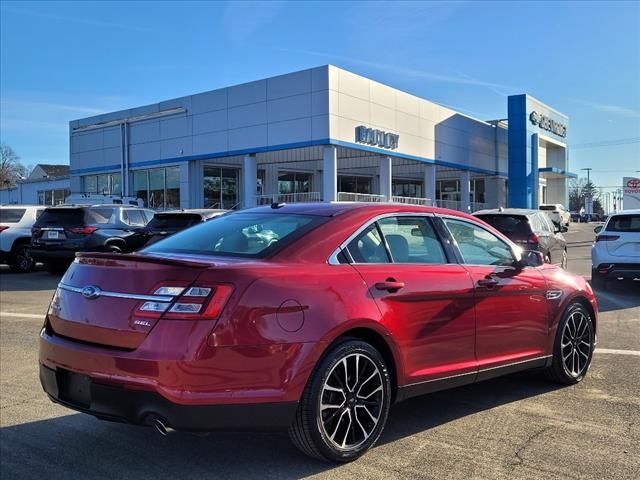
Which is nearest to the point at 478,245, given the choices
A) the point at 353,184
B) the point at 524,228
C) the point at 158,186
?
the point at 524,228

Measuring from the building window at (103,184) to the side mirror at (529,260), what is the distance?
106ft

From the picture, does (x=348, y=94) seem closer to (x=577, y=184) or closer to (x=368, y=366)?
(x=368, y=366)

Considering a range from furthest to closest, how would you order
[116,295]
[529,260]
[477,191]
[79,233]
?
[477,191] < [79,233] < [529,260] < [116,295]

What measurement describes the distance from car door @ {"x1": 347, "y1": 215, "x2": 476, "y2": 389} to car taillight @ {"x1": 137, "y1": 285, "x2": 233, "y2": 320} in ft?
3.22

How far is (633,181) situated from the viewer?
129ft

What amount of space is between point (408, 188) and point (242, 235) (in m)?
41.3

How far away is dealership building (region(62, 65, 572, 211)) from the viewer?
2636cm

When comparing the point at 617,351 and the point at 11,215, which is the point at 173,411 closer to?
the point at 617,351

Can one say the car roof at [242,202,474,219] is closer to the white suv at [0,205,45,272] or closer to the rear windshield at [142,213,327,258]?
the rear windshield at [142,213,327,258]

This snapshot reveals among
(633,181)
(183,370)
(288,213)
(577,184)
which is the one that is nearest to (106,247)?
(288,213)

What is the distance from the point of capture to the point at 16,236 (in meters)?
16.1

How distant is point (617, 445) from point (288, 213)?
2.70 m

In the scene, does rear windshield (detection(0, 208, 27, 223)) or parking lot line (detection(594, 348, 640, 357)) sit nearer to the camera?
parking lot line (detection(594, 348, 640, 357))

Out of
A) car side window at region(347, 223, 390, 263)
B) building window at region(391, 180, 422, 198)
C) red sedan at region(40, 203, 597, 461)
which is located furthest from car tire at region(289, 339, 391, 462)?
building window at region(391, 180, 422, 198)
